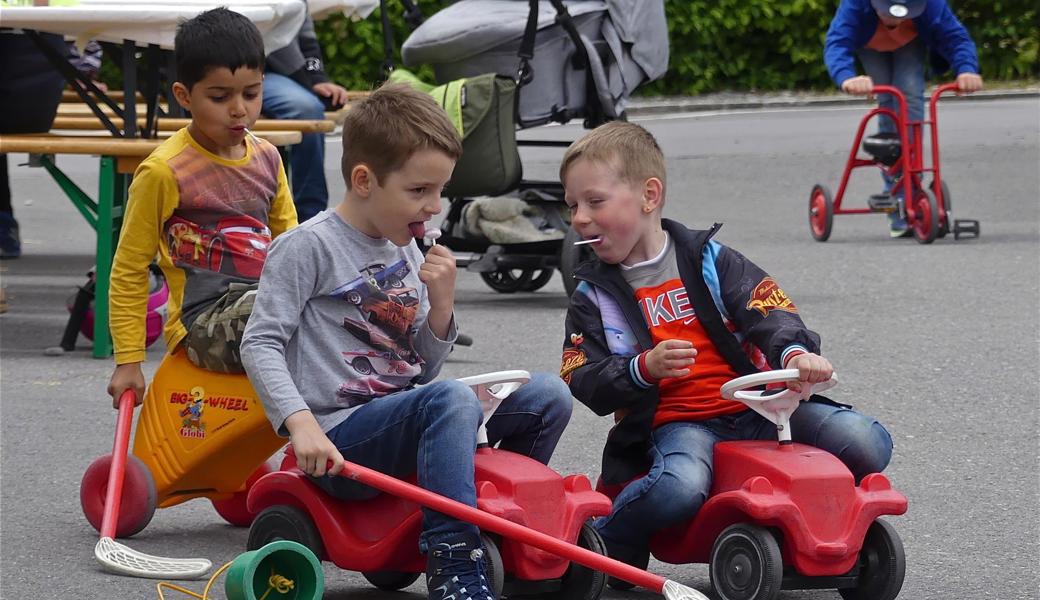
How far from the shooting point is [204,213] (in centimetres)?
371

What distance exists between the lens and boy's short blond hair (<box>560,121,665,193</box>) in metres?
3.30

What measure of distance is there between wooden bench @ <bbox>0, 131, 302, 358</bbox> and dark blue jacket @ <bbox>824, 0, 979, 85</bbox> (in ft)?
11.7

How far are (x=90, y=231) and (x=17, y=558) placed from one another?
6007 mm

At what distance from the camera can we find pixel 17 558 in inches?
137

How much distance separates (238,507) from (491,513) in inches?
41.9

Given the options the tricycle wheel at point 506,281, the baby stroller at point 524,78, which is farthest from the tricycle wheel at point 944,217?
the tricycle wheel at point 506,281

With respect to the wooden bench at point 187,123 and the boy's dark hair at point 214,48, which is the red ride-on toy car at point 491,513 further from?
the wooden bench at point 187,123

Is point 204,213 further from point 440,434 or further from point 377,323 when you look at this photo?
point 440,434

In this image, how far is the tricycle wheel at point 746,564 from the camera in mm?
2906

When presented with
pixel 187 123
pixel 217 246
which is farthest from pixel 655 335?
pixel 187 123

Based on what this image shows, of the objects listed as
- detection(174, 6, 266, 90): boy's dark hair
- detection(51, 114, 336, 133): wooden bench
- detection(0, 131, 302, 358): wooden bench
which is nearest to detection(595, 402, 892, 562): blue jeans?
detection(174, 6, 266, 90): boy's dark hair

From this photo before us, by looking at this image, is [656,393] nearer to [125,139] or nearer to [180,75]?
[180,75]

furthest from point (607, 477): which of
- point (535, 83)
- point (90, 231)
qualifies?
point (90, 231)

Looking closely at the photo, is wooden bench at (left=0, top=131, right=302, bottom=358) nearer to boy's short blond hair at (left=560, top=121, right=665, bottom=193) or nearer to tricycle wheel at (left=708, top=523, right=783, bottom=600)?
boy's short blond hair at (left=560, top=121, right=665, bottom=193)
